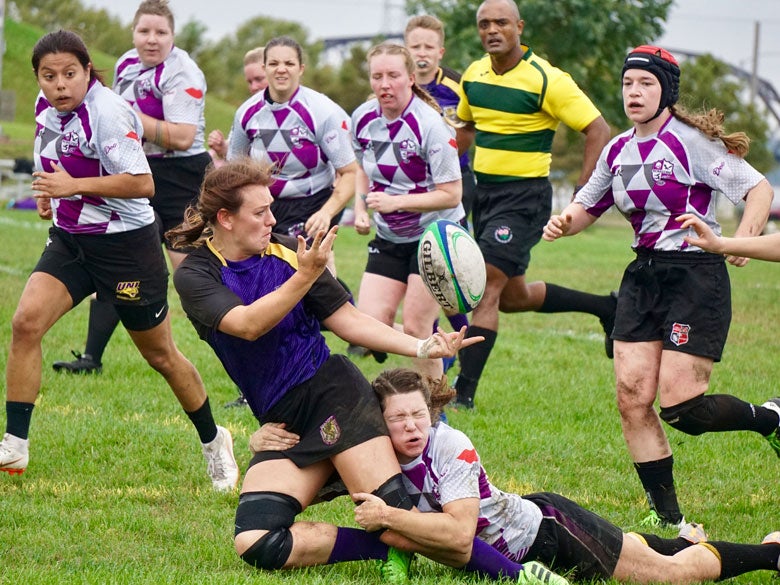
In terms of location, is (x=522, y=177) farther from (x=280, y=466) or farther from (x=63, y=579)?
(x=63, y=579)

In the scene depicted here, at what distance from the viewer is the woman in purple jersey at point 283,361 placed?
14.2 feet

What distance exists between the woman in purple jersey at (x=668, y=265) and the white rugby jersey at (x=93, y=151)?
2139mm

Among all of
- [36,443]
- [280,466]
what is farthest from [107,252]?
[280,466]

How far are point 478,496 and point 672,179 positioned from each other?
1785 mm

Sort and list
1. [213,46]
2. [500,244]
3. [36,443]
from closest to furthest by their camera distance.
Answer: [36,443] → [500,244] → [213,46]

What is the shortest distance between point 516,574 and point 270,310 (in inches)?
52.3

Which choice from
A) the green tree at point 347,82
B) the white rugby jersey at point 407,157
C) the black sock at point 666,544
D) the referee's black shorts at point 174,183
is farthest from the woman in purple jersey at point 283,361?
the green tree at point 347,82

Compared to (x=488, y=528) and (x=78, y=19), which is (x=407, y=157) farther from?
(x=78, y=19)

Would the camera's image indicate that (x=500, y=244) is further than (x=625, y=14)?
No

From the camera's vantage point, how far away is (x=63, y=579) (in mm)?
4109

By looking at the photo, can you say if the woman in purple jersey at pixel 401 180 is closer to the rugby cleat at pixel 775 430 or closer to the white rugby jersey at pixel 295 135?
the white rugby jersey at pixel 295 135

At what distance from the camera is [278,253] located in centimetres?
464

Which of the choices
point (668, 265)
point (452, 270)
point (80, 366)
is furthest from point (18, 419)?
point (668, 265)

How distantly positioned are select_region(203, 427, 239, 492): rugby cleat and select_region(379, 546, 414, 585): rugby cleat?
150cm
